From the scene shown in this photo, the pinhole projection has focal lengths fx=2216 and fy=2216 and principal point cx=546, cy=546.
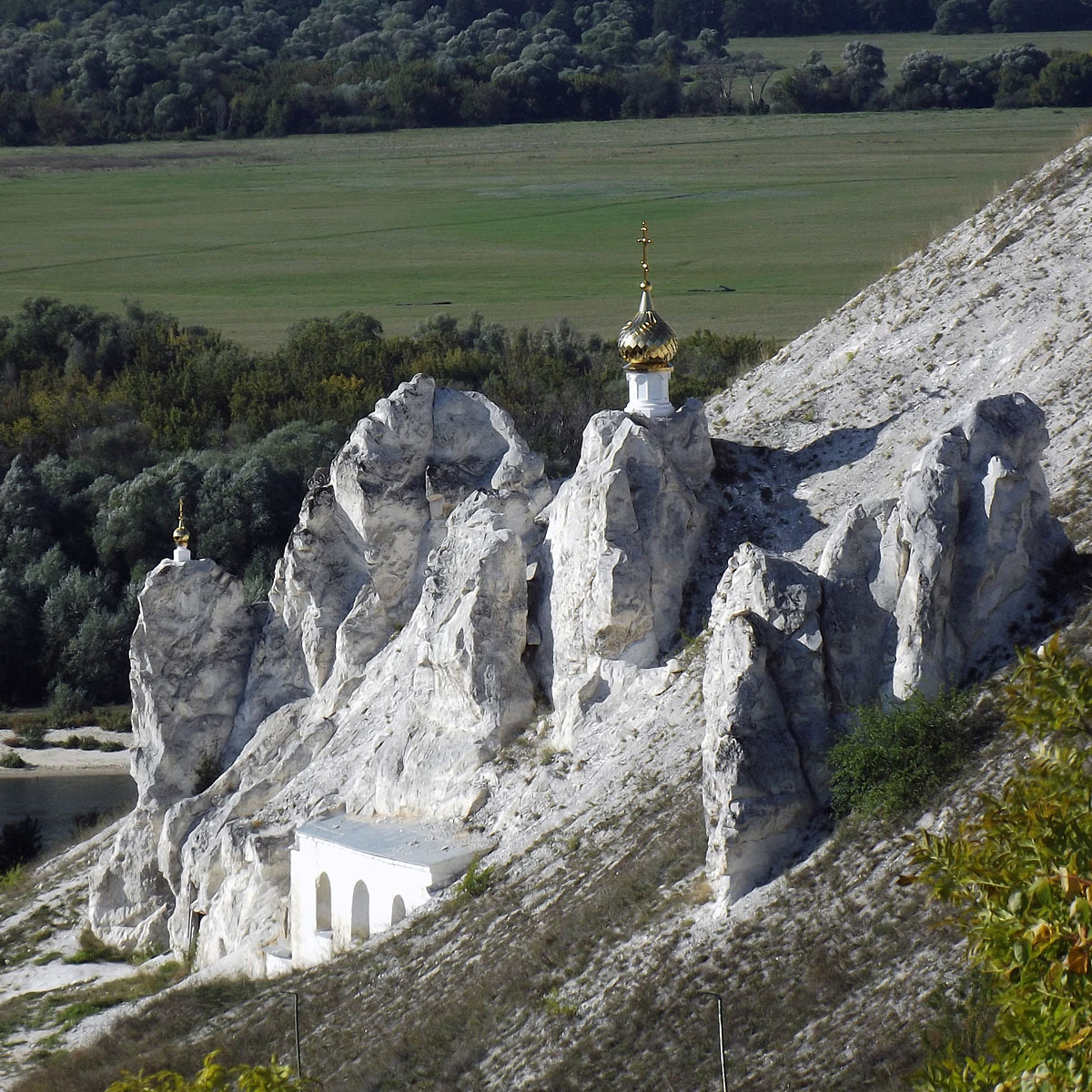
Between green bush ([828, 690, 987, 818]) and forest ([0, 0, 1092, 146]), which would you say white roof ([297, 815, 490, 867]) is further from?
forest ([0, 0, 1092, 146])

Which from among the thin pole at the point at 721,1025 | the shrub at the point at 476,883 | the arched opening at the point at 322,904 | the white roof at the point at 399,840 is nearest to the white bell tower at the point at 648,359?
the white roof at the point at 399,840

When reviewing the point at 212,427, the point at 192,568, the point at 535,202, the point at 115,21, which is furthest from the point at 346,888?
the point at 115,21

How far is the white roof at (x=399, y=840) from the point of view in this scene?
28.5 meters

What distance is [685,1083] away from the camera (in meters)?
22.4

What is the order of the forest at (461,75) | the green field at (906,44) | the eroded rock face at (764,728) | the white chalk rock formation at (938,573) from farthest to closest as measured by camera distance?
the forest at (461,75) → the green field at (906,44) → the white chalk rock formation at (938,573) → the eroded rock face at (764,728)

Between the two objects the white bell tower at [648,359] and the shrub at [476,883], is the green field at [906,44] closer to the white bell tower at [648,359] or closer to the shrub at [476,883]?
the white bell tower at [648,359]

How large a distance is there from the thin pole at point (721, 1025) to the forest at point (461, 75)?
10550 centimetres

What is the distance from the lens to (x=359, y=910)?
29141 millimetres

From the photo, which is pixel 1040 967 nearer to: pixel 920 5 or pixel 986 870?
pixel 986 870

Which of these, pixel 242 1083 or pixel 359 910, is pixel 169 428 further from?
pixel 242 1083

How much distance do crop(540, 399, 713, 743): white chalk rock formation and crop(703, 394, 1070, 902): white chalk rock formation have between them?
3.21m

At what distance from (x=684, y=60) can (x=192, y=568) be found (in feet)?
429

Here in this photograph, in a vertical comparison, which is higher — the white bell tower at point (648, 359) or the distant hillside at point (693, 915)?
the white bell tower at point (648, 359)

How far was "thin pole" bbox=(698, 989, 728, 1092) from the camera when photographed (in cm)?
2208
